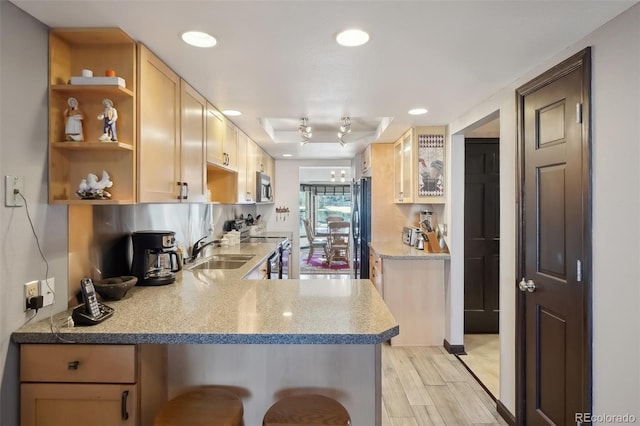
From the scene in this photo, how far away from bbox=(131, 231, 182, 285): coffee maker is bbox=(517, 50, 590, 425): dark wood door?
216 cm

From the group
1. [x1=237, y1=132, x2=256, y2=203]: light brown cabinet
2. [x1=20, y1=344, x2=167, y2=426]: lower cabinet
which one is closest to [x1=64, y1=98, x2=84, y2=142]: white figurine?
[x1=20, y1=344, x2=167, y2=426]: lower cabinet

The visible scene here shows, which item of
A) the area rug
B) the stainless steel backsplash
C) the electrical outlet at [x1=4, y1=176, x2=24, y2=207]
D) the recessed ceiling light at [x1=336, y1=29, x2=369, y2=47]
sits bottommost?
the area rug

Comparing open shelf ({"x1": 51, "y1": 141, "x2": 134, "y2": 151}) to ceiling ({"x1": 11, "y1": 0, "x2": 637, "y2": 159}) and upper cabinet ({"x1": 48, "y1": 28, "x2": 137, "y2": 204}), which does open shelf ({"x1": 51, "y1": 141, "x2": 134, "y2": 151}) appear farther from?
ceiling ({"x1": 11, "y1": 0, "x2": 637, "y2": 159})

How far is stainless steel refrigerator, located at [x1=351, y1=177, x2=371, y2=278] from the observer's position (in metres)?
4.45

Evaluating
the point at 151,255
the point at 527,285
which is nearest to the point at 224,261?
the point at 151,255

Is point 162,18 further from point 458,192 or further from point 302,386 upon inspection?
point 458,192

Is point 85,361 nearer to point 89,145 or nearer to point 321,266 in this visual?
point 89,145

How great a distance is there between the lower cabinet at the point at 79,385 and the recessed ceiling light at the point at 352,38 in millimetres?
1567

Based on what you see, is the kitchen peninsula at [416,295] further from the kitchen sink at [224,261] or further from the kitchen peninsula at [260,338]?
the kitchen peninsula at [260,338]

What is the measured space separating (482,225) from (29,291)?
3652mm

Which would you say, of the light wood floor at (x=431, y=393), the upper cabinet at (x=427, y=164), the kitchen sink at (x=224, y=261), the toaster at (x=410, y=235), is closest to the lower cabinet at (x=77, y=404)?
the kitchen sink at (x=224, y=261)

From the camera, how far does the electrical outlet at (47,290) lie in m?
1.45

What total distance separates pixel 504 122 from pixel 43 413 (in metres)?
2.87

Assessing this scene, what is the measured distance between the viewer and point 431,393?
8.44 ft
